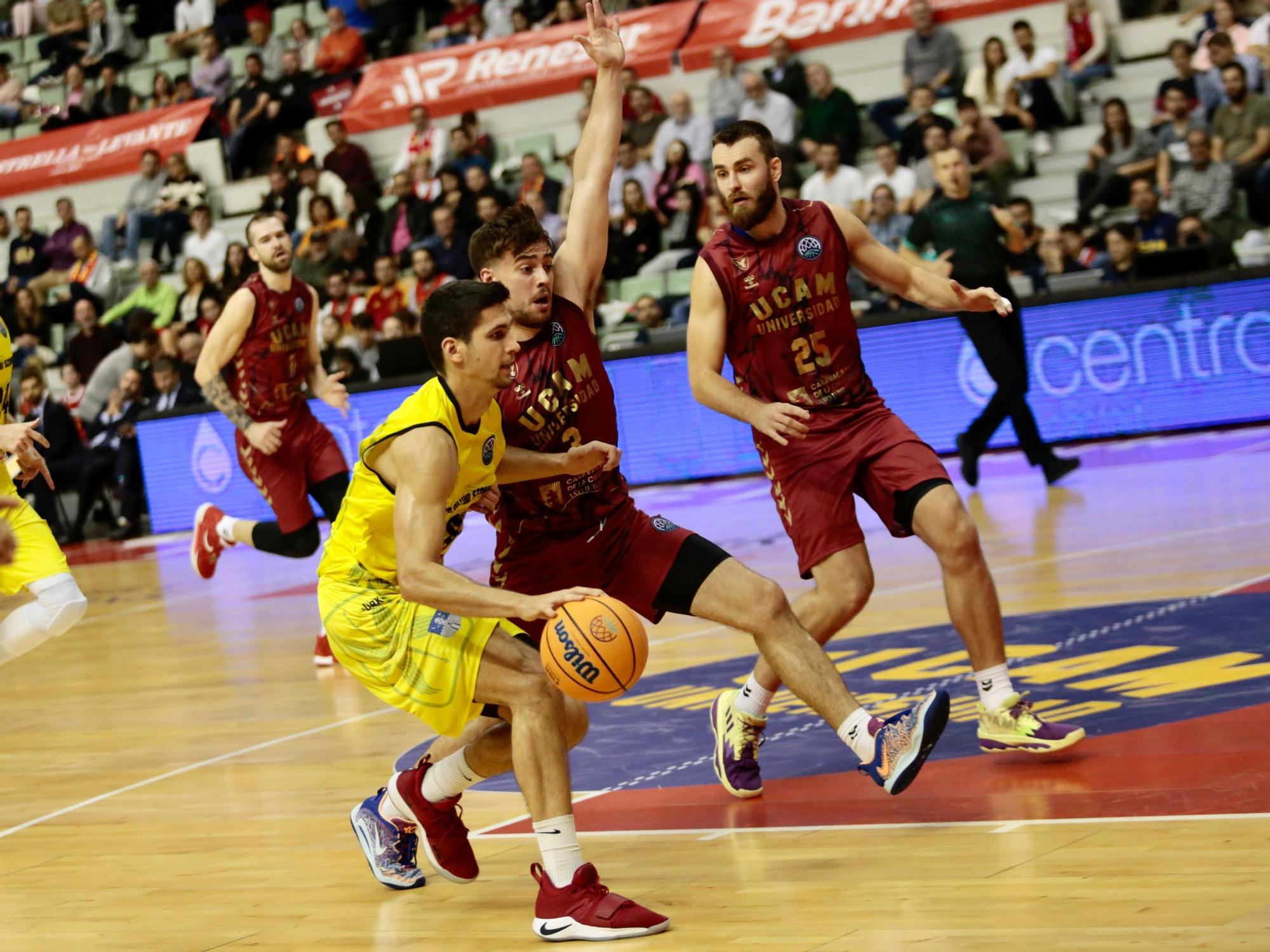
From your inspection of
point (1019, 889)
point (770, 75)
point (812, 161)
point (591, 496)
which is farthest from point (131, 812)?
point (770, 75)

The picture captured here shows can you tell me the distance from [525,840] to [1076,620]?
307 cm

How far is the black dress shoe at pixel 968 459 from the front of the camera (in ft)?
39.2

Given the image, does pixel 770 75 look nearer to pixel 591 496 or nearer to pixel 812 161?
pixel 812 161

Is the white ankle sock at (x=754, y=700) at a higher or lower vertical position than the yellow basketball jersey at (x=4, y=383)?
lower

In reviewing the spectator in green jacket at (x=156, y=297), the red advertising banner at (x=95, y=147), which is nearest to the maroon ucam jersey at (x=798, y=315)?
the spectator in green jacket at (x=156, y=297)

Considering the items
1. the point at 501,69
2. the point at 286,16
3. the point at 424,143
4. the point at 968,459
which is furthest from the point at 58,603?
the point at 286,16

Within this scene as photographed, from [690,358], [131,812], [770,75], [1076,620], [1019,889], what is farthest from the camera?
[770,75]

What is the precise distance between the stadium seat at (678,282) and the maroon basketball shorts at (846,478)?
10256mm

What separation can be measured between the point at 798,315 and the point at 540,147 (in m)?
13.7

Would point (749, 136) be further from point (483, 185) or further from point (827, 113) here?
point (483, 185)

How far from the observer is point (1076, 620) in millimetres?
7309

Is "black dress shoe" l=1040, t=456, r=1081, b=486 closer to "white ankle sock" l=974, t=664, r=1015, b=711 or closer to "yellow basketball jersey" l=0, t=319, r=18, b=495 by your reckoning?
"white ankle sock" l=974, t=664, r=1015, b=711

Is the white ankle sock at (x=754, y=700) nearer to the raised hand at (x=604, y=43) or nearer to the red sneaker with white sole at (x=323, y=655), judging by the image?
the raised hand at (x=604, y=43)

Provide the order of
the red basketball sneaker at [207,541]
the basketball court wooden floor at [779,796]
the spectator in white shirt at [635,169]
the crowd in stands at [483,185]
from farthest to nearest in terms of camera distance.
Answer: the spectator in white shirt at [635,169] < the crowd in stands at [483,185] < the red basketball sneaker at [207,541] < the basketball court wooden floor at [779,796]
